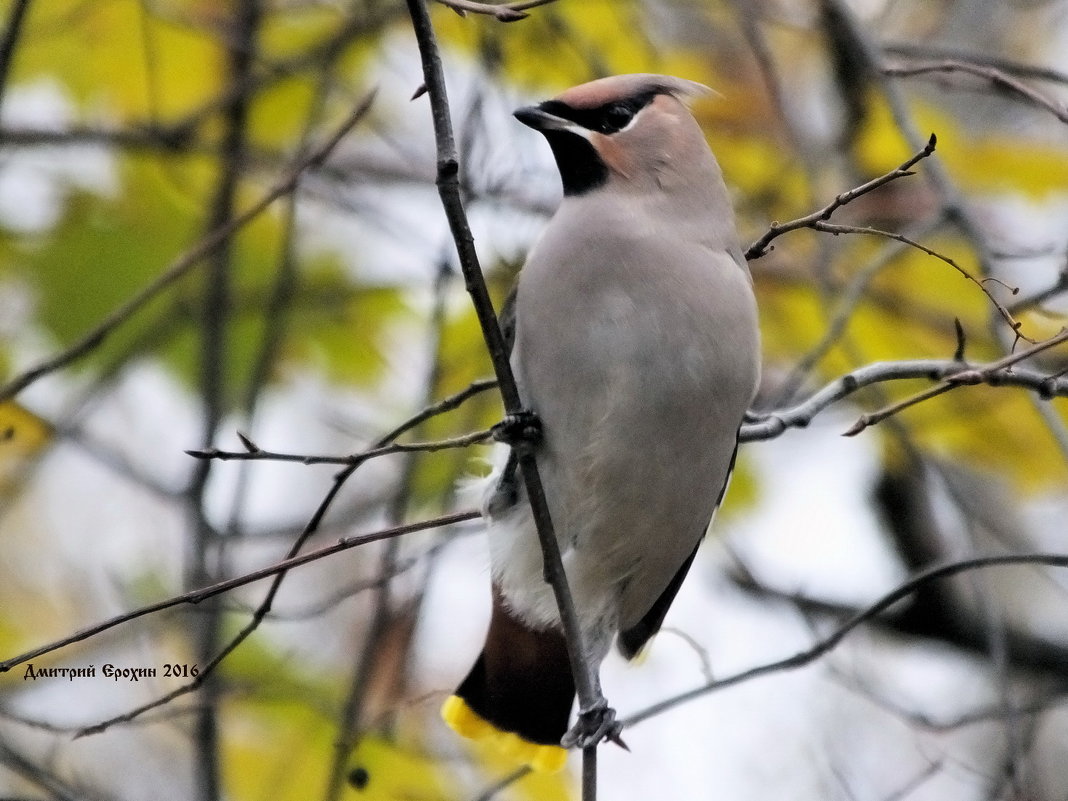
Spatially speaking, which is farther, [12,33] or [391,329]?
[391,329]

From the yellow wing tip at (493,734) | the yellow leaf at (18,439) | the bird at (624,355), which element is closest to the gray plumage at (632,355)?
the bird at (624,355)

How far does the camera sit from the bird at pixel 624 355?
10.8ft

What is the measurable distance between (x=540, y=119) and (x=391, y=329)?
2.11m

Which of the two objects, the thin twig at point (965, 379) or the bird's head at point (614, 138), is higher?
the bird's head at point (614, 138)

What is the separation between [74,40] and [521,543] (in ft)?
8.38

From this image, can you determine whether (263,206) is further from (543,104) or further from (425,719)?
(425,719)

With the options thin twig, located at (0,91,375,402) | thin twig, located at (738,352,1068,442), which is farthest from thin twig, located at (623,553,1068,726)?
thin twig, located at (0,91,375,402)

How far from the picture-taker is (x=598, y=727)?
3.42m

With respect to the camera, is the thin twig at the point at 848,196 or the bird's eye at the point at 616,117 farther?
the bird's eye at the point at 616,117

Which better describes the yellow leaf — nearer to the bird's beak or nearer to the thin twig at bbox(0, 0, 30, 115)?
the thin twig at bbox(0, 0, 30, 115)

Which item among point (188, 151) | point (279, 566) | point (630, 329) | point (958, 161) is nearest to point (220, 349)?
point (188, 151)

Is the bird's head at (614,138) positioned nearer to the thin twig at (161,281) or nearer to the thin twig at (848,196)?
the thin twig at (161,281)

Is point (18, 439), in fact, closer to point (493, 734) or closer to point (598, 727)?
point (493, 734)

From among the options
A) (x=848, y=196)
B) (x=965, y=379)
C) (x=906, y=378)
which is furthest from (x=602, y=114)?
(x=965, y=379)
